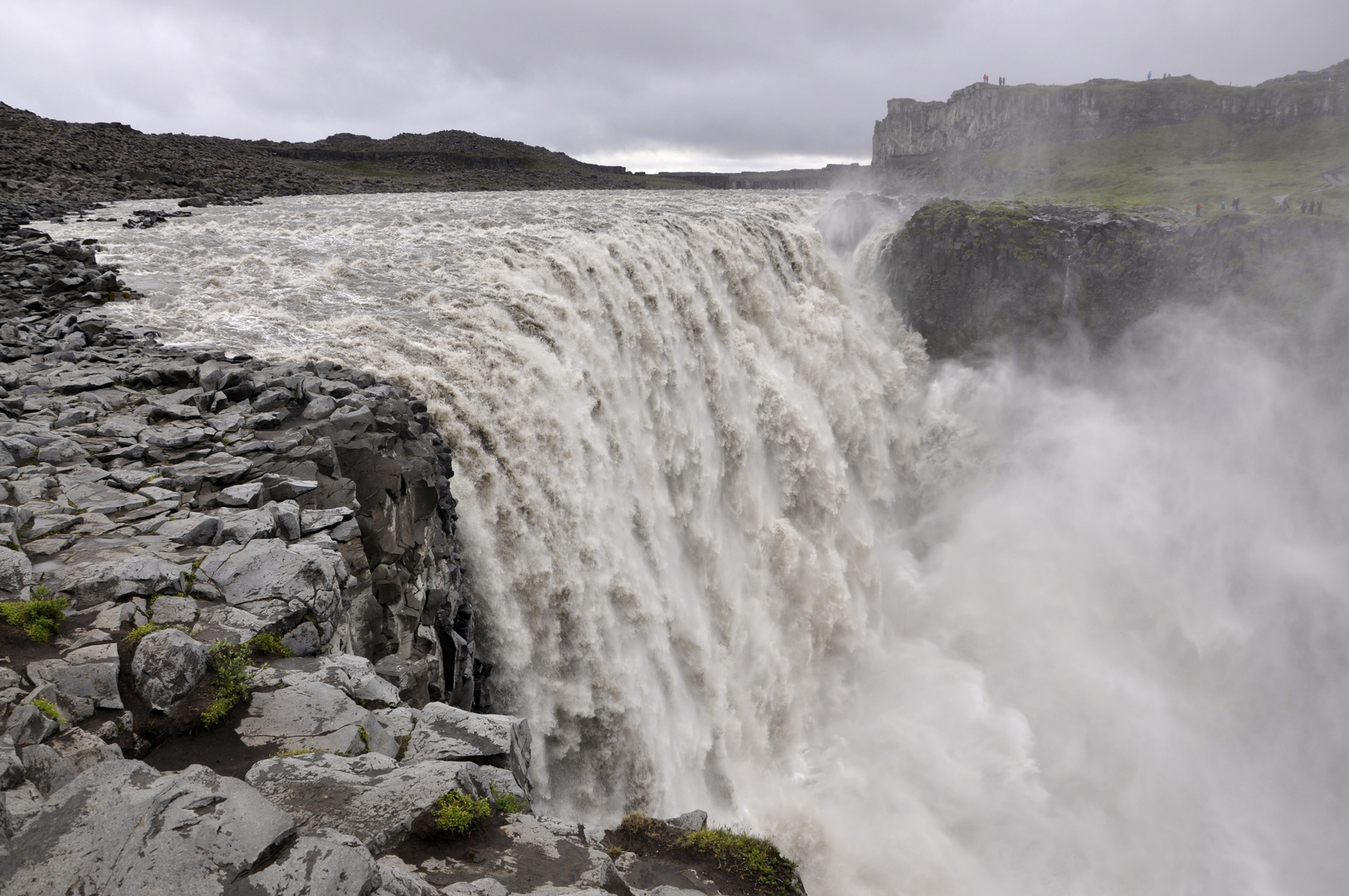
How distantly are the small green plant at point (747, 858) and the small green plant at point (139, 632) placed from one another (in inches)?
225

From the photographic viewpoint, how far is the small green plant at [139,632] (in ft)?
23.6

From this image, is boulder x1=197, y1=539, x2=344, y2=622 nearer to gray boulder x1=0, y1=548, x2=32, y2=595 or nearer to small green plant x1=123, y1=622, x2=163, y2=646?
small green plant x1=123, y1=622, x2=163, y2=646

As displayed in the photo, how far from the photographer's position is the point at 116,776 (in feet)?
18.9

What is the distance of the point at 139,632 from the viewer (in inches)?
288

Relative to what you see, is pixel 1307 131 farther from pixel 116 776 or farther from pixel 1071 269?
pixel 116 776

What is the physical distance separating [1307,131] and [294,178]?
9821 centimetres

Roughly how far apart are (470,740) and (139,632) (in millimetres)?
3317

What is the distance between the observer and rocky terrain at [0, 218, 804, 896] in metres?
5.44

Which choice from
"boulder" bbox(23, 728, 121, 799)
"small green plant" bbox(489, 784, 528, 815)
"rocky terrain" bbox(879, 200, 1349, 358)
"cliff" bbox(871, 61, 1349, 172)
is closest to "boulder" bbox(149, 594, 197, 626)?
"boulder" bbox(23, 728, 121, 799)

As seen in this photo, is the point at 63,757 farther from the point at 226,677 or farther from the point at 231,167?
the point at 231,167

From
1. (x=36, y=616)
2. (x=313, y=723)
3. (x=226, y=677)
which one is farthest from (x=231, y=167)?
(x=313, y=723)

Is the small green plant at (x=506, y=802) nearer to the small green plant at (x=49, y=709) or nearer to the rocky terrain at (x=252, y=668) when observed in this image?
the rocky terrain at (x=252, y=668)

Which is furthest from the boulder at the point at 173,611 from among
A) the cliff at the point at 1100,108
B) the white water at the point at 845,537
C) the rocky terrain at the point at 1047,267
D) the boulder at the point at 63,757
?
the cliff at the point at 1100,108

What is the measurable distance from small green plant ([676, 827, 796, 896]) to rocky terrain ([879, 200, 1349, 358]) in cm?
3981
